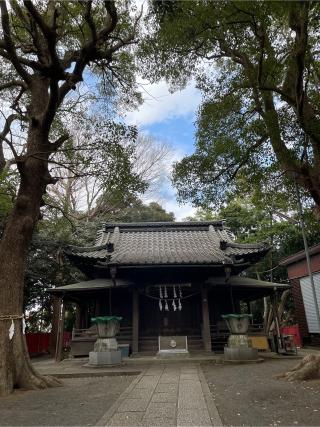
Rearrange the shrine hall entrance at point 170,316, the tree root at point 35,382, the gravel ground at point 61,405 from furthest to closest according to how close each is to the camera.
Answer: the shrine hall entrance at point 170,316
the tree root at point 35,382
the gravel ground at point 61,405

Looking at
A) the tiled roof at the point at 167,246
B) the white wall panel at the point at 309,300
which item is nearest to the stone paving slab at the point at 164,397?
the tiled roof at the point at 167,246

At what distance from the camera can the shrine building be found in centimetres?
1453

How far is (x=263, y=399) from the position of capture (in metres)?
6.27

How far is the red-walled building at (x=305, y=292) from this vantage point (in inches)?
696

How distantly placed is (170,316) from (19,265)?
30.5 ft

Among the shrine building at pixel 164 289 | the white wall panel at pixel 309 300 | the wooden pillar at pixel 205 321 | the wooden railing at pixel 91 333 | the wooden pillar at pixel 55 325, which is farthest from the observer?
the wooden pillar at pixel 55 325

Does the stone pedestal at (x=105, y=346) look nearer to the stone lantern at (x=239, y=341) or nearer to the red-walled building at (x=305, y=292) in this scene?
the stone lantern at (x=239, y=341)

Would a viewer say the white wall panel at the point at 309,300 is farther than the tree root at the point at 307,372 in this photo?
Yes

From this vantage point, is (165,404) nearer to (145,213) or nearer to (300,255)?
(300,255)

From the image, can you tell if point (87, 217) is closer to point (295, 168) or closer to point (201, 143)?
point (201, 143)

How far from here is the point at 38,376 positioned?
7.98 m

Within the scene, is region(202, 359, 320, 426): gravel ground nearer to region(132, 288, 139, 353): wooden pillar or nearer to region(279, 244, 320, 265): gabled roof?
region(132, 288, 139, 353): wooden pillar

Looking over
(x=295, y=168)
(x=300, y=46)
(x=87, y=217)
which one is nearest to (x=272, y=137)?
(x=295, y=168)

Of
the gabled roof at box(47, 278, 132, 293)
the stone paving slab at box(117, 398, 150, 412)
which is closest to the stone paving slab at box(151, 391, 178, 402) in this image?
the stone paving slab at box(117, 398, 150, 412)
